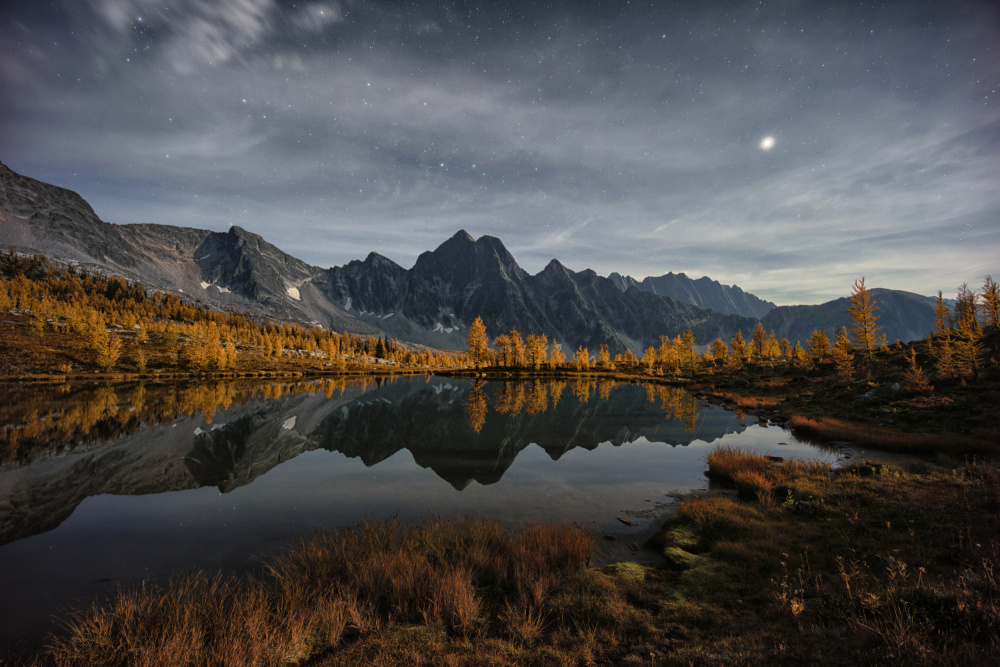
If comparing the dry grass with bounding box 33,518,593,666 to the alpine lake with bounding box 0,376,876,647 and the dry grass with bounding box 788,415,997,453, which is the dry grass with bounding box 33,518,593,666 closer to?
the alpine lake with bounding box 0,376,876,647

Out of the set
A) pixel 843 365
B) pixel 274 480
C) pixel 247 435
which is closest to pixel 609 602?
pixel 274 480

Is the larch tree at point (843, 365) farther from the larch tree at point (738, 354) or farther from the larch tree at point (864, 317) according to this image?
the larch tree at point (738, 354)

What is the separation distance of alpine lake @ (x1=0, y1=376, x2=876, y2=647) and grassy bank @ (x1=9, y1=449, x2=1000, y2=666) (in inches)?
106

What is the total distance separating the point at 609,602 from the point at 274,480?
1707 centimetres

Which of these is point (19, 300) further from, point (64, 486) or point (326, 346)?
point (64, 486)

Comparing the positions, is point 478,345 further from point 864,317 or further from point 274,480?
point 274,480

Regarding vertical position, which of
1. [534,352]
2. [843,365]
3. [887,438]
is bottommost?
[887,438]

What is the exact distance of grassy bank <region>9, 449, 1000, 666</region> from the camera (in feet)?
17.4

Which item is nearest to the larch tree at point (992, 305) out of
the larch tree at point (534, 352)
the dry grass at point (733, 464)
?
the dry grass at point (733, 464)

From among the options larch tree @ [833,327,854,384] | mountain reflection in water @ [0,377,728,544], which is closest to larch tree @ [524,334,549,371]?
mountain reflection in water @ [0,377,728,544]

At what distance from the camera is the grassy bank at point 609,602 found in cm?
529

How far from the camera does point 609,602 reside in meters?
7.32

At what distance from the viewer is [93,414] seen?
33.5 m

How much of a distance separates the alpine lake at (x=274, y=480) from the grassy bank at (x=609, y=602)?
269 centimetres
